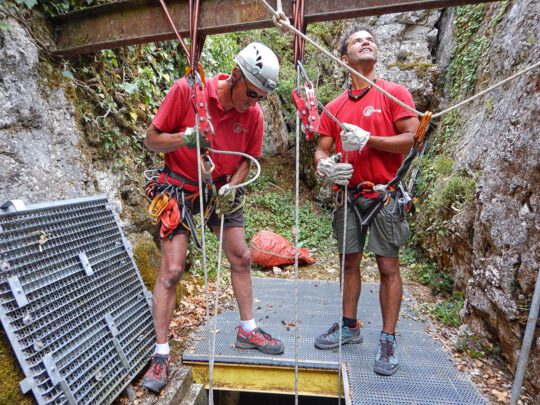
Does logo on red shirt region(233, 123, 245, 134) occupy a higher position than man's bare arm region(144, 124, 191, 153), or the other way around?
logo on red shirt region(233, 123, 245, 134)

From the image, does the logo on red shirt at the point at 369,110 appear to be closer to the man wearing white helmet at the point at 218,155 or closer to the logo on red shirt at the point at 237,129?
the man wearing white helmet at the point at 218,155

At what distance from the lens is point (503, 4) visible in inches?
191

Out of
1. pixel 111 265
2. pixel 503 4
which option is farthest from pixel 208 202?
pixel 503 4

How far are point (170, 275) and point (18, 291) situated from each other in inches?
33.6

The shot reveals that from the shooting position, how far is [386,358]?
256 cm

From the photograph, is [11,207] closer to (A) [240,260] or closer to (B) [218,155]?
(B) [218,155]

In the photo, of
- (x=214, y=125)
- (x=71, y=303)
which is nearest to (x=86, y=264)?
(x=71, y=303)

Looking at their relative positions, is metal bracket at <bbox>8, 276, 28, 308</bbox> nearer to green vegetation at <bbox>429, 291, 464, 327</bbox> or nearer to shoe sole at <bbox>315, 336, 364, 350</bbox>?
shoe sole at <bbox>315, 336, 364, 350</bbox>

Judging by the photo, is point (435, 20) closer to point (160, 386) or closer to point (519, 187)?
point (519, 187)

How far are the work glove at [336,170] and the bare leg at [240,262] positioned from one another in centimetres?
76

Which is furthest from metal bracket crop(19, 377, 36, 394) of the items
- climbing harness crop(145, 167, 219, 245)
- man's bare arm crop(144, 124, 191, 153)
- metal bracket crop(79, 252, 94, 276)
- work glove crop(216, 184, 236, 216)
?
man's bare arm crop(144, 124, 191, 153)

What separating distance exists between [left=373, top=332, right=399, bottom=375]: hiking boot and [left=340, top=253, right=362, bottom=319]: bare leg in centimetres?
32

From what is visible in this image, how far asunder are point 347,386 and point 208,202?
1.55 meters

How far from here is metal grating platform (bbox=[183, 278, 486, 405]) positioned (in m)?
2.35
